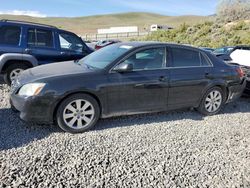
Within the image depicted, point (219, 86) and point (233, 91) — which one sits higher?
point (219, 86)

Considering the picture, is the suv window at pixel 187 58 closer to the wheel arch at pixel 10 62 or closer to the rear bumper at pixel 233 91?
the rear bumper at pixel 233 91

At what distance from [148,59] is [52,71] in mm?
1763

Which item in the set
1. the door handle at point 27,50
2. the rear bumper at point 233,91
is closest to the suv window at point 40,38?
the door handle at point 27,50

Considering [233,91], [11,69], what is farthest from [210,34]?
[11,69]

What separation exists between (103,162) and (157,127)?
5.33ft

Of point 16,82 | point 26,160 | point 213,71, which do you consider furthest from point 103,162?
point 213,71

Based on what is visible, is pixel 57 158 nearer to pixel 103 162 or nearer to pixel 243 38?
pixel 103 162

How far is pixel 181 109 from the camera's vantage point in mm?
5918

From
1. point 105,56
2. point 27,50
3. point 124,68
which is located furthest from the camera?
point 27,50

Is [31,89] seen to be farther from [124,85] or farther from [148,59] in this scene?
[148,59]

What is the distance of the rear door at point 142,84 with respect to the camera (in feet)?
15.3

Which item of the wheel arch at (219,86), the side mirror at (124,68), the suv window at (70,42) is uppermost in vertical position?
the suv window at (70,42)

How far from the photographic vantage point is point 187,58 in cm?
545

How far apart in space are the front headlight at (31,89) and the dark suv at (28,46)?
8.26ft
